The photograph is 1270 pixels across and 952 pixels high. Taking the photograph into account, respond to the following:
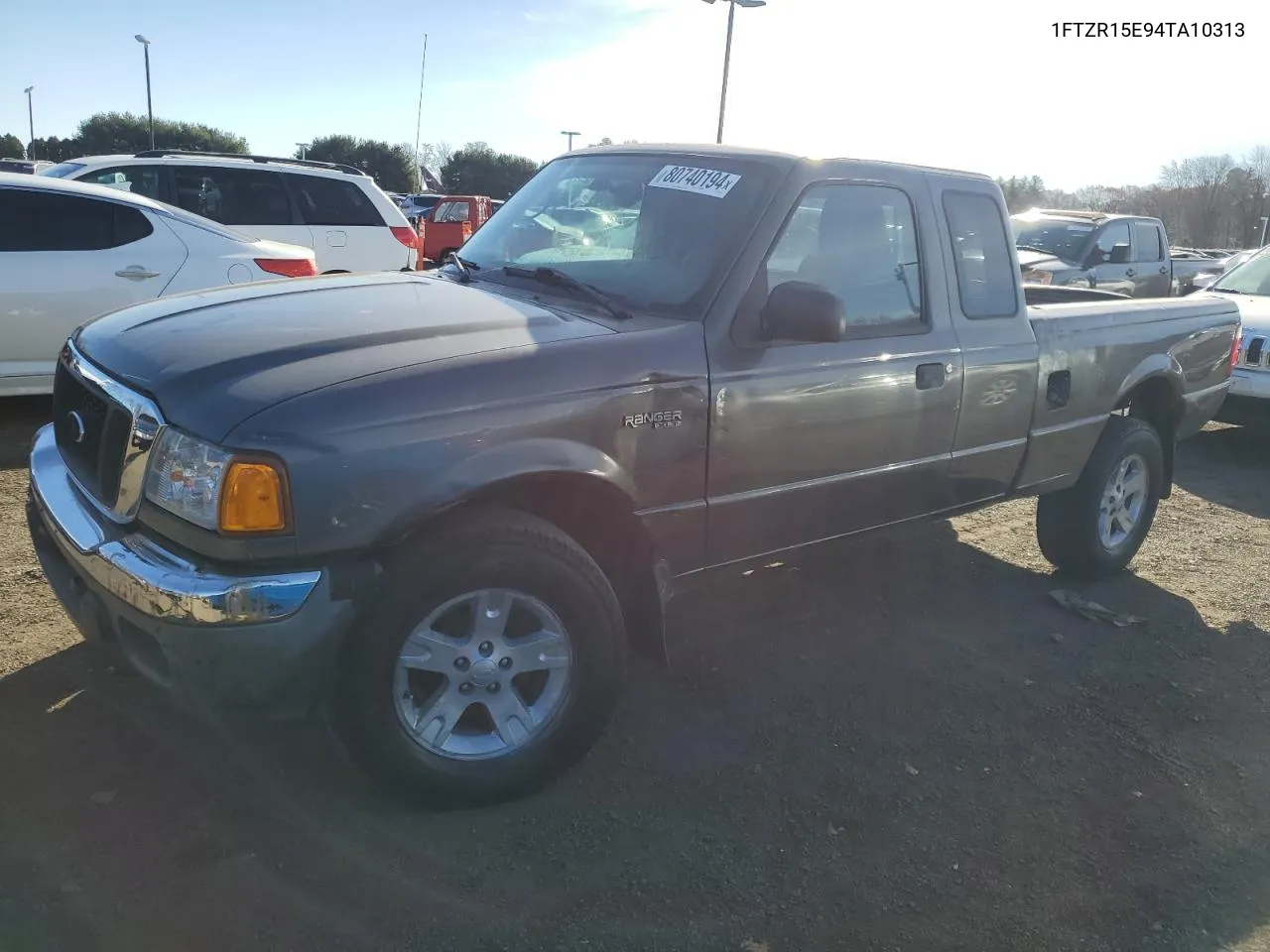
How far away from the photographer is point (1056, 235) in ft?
40.1

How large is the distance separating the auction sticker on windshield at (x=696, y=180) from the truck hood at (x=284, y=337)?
0.76 m

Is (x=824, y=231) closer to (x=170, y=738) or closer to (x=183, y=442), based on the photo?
(x=183, y=442)

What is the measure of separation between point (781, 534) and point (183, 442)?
6.56 feet

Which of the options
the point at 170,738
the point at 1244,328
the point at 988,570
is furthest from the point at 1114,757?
the point at 1244,328

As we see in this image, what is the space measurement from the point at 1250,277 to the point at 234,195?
972 cm

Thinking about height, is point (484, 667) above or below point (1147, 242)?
below

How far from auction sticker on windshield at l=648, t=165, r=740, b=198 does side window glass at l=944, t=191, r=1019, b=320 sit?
106 cm

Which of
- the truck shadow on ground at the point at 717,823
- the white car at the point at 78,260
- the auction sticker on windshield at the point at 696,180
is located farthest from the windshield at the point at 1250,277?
the white car at the point at 78,260

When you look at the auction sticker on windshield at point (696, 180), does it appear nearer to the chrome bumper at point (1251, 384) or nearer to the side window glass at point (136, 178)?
the chrome bumper at point (1251, 384)

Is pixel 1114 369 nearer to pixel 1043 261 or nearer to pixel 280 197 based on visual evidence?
pixel 1043 261

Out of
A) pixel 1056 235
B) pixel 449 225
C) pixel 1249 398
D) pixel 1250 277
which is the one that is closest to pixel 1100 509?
pixel 1249 398

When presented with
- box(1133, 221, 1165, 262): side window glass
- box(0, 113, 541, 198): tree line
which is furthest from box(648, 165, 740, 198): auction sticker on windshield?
box(0, 113, 541, 198): tree line

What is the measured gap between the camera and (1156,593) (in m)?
5.09

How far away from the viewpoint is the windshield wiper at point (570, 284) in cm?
325
